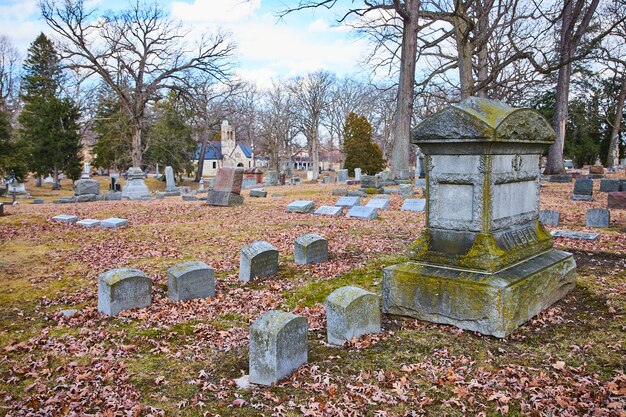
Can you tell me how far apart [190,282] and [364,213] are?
8.52 meters

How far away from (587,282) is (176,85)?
31776mm

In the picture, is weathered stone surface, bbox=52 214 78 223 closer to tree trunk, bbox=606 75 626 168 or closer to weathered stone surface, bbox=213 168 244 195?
weathered stone surface, bbox=213 168 244 195

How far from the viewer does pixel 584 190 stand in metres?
17.5

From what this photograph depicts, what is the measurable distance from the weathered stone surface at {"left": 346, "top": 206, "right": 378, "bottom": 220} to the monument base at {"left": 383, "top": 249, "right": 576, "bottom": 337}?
848 centimetres

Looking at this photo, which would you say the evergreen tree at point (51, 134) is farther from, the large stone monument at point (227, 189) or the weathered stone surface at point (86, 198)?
the large stone monument at point (227, 189)

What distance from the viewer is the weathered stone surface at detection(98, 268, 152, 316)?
665 centimetres

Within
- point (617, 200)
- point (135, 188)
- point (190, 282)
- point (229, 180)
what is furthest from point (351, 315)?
point (135, 188)

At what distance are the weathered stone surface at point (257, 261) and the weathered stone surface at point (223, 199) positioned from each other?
10339 millimetres

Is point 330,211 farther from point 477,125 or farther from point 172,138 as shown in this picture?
point 172,138

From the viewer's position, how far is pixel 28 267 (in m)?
9.48

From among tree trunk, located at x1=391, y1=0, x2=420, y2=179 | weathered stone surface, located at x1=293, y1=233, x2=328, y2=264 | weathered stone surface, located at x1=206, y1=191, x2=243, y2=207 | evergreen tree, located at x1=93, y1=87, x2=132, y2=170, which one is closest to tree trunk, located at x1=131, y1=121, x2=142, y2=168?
evergreen tree, located at x1=93, y1=87, x2=132, y2=170

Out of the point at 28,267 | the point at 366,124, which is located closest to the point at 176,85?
the point at 366,124

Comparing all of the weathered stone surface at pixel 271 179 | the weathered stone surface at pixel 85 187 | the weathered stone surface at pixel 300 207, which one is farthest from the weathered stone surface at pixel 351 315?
the weathered stone surface at pixel 271 179

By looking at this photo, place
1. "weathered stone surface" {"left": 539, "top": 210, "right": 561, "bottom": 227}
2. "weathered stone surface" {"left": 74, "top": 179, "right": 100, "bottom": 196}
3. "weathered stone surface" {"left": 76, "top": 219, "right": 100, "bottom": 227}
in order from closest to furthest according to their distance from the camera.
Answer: "weathered stone surface" {"left": 539, "top": 210, "right": 561, "bottom": 227} → "weathered stone surface" {"left": 76, "top": 219, "right": 100, "bottom": 227} → "weathered stone surface" {"left": 74, "top": 179, "right": 100, "bottom": 196}
